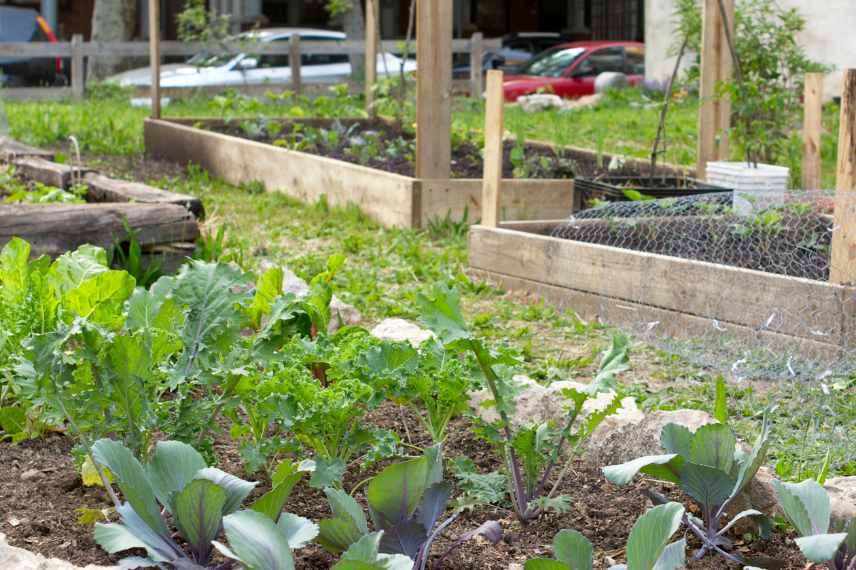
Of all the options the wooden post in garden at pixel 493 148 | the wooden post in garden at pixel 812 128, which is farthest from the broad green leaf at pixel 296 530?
the wooden post in garden at pixel 812 128

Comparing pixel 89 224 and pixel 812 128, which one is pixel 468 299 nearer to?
pixel 89 224

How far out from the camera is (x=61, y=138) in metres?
11.8

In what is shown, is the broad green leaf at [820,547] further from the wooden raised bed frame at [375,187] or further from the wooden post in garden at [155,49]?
the wooden post in garden at [155,49]

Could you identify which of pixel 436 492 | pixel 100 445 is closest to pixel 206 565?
pixel 100 445

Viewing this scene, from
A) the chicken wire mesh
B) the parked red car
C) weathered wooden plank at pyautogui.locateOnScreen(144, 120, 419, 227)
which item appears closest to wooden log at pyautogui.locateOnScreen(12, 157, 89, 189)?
weathered wooden plank at pyautogui.locateOnScreen(144, 120, 419, 227)

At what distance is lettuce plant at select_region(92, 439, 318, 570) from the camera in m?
2.14

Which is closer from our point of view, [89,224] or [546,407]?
[546,407]

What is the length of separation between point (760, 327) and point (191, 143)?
6.61 meters


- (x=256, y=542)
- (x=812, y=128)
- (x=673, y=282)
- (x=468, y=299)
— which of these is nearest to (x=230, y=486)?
(x=256, y=542)

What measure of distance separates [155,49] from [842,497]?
30.9 feet

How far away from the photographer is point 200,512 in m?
2.24

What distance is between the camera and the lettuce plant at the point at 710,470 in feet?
7.97

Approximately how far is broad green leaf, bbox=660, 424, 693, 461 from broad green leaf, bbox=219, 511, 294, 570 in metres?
0.87

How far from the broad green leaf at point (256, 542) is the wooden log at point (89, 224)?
293 centimetres
